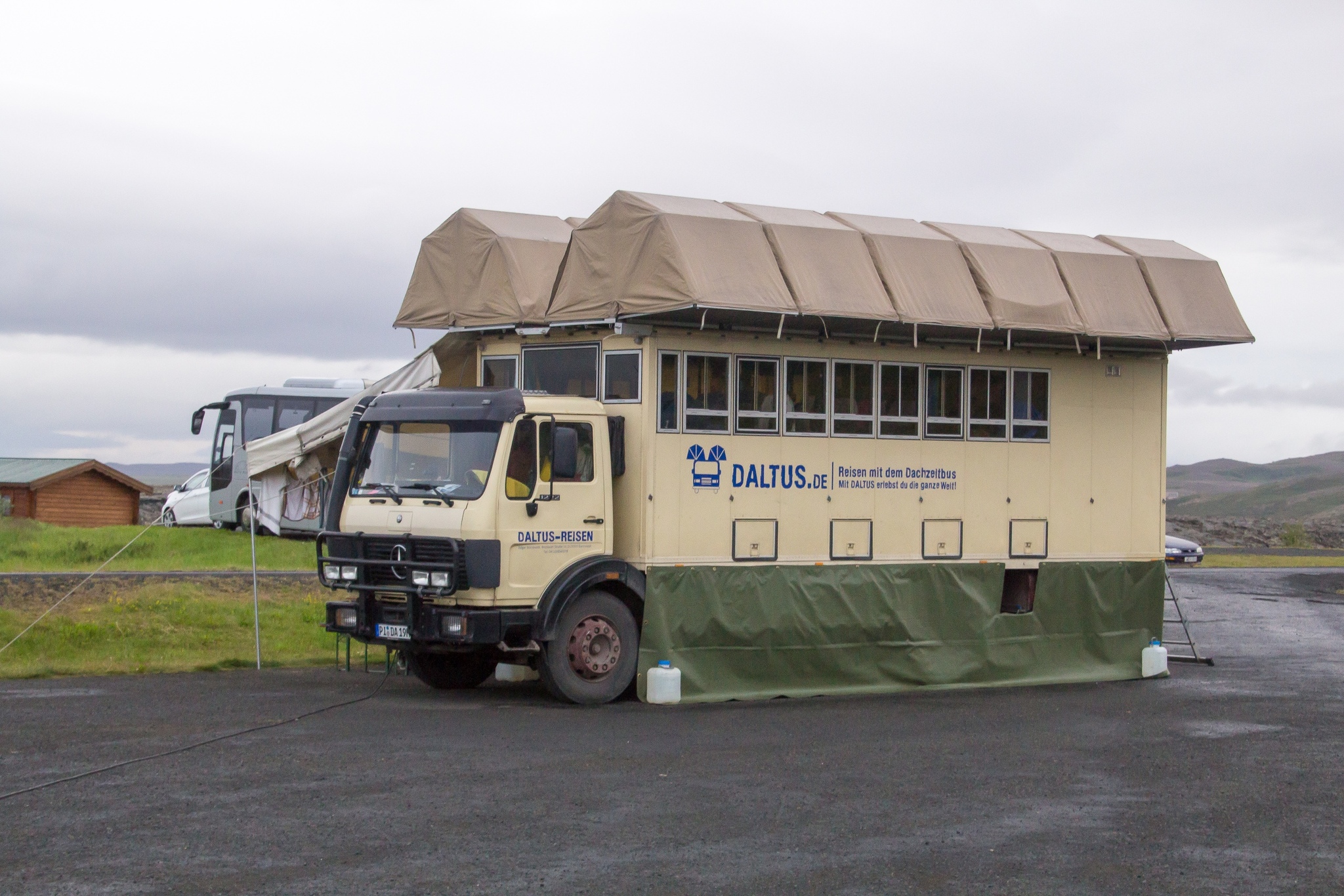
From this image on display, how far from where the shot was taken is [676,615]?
13.6m

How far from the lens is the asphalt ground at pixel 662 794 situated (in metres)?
7.14

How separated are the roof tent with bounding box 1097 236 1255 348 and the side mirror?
6.90m

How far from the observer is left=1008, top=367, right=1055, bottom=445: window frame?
51.8 ft

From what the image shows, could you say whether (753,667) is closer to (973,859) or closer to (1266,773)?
(1266,773)

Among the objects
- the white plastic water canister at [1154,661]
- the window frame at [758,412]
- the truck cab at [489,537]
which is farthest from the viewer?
the white plastic water canister at [1154,661]

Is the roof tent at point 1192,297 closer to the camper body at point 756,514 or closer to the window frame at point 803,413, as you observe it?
the camper body at point 756,514

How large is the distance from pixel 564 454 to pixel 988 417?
197 inches

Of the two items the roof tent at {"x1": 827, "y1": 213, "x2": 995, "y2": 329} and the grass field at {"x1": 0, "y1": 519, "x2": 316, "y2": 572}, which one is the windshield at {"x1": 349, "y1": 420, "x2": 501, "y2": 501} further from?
the grass field at {"x1": 0, "y1": 519, "x2": 316, "y2": 572}

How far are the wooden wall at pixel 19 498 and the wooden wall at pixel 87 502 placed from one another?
0.33m

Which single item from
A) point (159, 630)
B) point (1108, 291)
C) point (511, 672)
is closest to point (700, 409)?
point (511, 672)


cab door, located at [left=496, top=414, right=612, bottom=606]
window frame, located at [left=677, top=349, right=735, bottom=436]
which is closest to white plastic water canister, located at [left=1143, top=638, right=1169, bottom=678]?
window frame, located at [left=677, top=349, right=735, bottom=436]

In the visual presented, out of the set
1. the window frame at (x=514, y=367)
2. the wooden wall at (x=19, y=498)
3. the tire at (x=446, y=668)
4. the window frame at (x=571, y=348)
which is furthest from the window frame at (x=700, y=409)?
the wooden wall at (x=19, y=498)

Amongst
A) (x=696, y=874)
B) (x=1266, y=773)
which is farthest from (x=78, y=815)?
(x=1266, y=773)

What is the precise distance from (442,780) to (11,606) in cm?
1078
